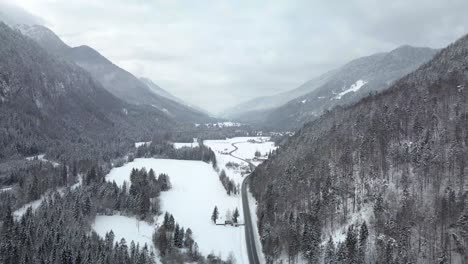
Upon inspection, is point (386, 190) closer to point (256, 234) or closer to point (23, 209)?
point (256, 234)

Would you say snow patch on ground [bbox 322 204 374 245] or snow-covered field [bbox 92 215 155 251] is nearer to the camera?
snow patch on ground [bbox 322 204 374 245]

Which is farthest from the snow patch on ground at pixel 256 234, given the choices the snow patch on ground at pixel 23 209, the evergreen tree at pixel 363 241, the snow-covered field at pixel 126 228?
the snow patch on ground at pixel 23 209

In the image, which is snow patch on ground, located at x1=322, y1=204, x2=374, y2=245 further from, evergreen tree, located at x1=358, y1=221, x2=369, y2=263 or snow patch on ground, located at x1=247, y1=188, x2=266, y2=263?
snow patch on ground, located at x1=247, y1=188, x2=266, y2=263

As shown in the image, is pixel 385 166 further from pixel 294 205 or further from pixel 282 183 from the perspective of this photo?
pixel 282 183

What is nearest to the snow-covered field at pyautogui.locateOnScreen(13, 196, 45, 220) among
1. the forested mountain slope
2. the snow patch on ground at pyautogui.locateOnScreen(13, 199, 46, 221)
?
the snow patch on ground at pyautogui.locateOnScreen(13, 199, 46, 221)

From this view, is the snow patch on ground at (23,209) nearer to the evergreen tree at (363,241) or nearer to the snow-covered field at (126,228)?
the snow-covered field at (126,228)

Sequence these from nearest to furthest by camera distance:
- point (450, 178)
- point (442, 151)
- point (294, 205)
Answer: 1. point (450, 178)
2. point (442, 151)
3. point (294, 205)

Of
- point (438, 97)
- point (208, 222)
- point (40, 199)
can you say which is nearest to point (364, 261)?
point (208, 222)
